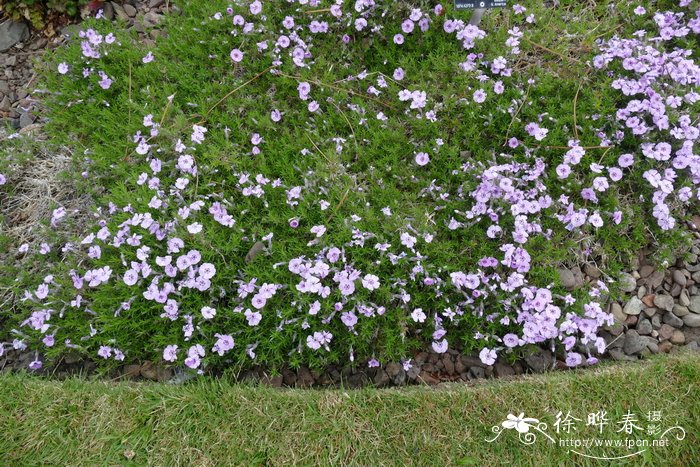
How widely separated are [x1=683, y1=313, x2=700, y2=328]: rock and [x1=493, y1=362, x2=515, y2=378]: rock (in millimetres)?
1050

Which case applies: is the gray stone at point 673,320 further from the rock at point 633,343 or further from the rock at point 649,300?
the rock at point 633,343

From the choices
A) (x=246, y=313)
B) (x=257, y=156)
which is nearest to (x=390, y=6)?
(x=257, y=156)

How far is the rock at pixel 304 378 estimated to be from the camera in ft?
9.26

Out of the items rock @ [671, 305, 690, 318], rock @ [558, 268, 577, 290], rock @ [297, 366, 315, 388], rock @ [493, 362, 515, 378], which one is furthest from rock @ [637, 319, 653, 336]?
rock @ [297, 366, 315, 388]

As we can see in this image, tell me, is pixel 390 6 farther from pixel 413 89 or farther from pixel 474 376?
pixel 474 376

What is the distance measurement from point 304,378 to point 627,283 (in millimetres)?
1900

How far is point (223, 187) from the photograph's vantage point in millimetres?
3156

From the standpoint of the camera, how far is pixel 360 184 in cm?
312

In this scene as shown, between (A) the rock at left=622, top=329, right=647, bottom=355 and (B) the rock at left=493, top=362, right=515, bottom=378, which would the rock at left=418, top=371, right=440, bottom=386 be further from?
(A) the rock at left=622, top=329, right=647, bottom=355

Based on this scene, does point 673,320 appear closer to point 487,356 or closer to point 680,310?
point 680,310

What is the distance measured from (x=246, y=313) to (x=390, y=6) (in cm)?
228

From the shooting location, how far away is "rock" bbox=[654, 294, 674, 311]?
2942 mm

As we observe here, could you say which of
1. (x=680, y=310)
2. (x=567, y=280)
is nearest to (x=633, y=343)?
(x=680, y=310)

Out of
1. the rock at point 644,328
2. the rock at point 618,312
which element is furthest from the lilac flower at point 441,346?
the rock at point 644,328
